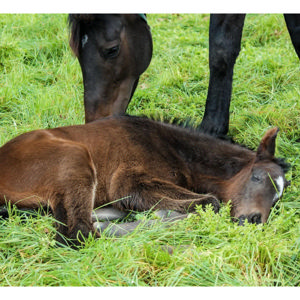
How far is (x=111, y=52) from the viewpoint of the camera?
5.17 m

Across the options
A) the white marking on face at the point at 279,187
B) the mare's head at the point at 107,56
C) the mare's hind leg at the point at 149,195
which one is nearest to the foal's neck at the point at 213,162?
the mare's hind leg at the point at 149,195

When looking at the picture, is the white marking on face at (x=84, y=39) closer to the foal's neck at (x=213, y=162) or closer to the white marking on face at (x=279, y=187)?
the foal's neck at (x=213, y=162)

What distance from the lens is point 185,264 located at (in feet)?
10.9

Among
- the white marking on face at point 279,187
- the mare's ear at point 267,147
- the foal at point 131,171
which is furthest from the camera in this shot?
the mare's ear at point 267,147

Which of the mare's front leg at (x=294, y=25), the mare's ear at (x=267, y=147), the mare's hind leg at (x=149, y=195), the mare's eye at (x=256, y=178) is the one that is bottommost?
the mare's hind leg at (x=149, y=195)

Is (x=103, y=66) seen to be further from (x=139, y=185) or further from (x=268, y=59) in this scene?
(x=268, y=59)

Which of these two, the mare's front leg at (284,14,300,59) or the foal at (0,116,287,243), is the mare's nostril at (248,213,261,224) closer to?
the foal at (0,116,287,243)

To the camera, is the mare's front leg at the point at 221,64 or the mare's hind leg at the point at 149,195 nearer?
the mare's hind leg at the point at 149,195

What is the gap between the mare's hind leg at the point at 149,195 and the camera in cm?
433

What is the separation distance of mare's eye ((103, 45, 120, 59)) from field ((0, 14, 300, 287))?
72 centimetres

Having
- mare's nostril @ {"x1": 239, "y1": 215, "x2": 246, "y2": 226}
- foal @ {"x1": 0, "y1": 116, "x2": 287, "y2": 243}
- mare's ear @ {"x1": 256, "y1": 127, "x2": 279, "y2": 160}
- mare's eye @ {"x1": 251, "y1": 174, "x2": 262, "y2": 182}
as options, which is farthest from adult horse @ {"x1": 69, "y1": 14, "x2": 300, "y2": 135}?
mare's nostril @ {"x1": 239, "y1": 215, "x2": 246, "y2": 226}

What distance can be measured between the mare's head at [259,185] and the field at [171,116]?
0.14 m

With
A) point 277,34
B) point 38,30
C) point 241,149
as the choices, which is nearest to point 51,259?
point 241,149

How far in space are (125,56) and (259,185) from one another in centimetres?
193
